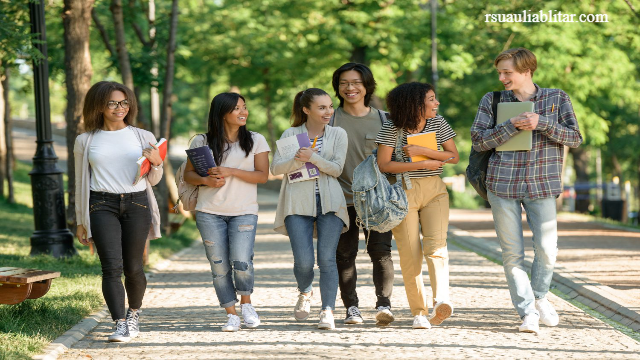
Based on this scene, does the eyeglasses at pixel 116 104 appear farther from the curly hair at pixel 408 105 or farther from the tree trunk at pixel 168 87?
the tree trunk at pixel 168 87

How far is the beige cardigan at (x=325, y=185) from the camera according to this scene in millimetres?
6762

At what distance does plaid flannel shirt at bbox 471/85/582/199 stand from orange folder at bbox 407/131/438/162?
0.33m

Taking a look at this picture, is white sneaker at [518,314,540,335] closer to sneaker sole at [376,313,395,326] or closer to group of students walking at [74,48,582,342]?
group of students walking at [74,48,582,342]

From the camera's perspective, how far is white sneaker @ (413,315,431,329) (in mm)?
6762

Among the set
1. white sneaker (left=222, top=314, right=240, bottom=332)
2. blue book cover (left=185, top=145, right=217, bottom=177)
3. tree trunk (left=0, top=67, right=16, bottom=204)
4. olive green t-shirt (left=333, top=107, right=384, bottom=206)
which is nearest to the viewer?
blue book cover (left=185, top=145, right=217, bottom=177)

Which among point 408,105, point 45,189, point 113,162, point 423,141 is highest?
point 408,105

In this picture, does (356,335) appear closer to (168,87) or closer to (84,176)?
(84,176)

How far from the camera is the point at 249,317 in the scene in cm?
707

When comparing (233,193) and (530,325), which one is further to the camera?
(233,193)

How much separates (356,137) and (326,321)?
4.75 ft

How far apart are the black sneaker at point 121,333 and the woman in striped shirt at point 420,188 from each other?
208 centimetres

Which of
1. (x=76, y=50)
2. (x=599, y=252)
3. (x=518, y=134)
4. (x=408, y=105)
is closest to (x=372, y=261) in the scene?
(x=408, y=105)

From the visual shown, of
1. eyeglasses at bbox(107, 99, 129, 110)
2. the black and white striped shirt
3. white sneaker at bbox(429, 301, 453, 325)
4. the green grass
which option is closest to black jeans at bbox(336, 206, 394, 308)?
white sneaker at bbox(429, 301, 453, 325)

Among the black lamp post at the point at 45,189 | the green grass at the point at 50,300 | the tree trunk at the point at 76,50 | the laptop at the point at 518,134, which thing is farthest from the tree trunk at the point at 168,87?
the laptop at the point at 518,134
